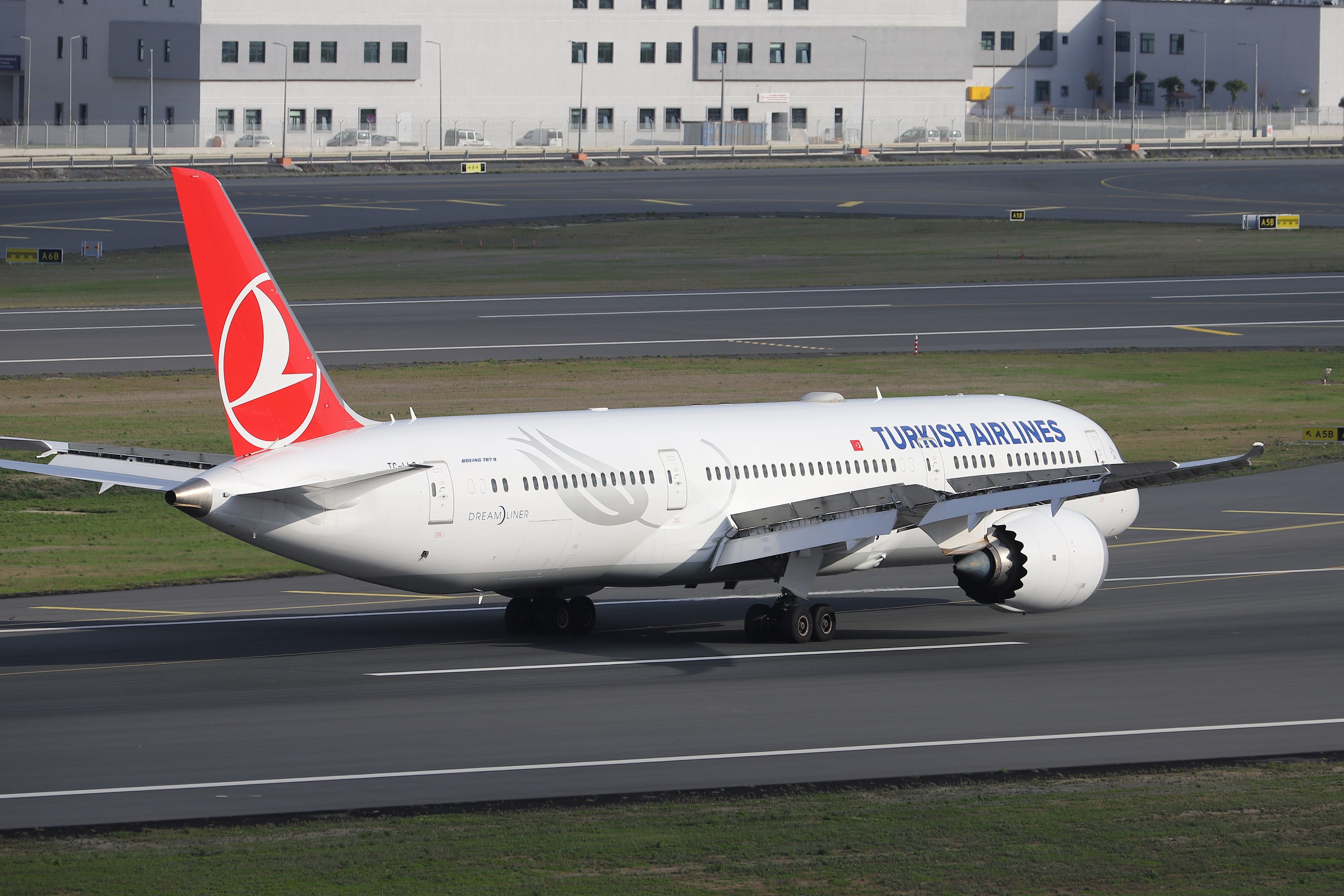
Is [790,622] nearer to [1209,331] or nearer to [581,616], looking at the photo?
[581,616]

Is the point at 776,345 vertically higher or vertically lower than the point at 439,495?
higher

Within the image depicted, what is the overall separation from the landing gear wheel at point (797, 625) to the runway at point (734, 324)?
1700 inches

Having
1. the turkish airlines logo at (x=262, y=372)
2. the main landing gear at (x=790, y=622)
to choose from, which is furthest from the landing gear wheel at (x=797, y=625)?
the turkish airlines logo at (x=262, y=372)

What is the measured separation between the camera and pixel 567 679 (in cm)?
3219

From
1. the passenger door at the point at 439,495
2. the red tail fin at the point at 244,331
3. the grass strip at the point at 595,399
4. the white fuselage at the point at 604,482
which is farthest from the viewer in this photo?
the grass strip at the point at 595,399

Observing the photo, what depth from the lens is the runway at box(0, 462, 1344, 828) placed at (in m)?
25.7

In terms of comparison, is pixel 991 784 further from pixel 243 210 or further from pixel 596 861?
pixel 243 210

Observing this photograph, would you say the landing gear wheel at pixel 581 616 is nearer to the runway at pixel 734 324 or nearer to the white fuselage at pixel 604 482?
the white fuselage at pixel 604 482

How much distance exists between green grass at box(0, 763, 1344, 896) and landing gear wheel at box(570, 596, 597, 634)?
12.9 metres

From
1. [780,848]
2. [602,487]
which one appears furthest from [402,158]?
[780,848]

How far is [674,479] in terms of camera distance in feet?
116

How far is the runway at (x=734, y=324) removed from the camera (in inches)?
3152

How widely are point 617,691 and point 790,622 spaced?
18.6 ft

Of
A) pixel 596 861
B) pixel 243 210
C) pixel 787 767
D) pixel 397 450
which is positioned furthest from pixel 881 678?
pixel 243 210
